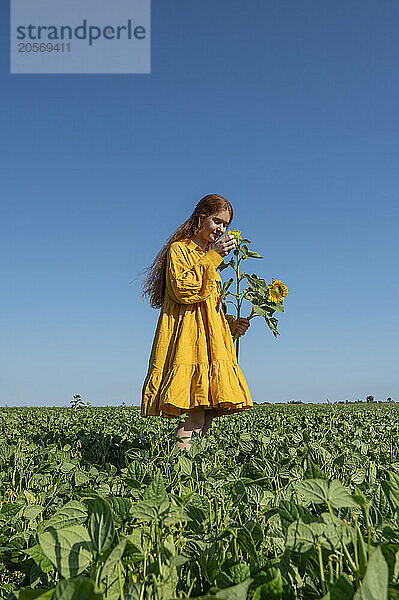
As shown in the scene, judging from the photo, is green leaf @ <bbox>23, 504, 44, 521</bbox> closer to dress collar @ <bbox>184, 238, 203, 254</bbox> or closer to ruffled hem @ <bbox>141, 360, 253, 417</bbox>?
ruffled hem @ <bbox>141, 360, 253, 417</bbox>

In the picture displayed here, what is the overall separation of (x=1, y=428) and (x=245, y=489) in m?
5.93

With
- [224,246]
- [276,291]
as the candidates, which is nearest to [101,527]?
[224,246]

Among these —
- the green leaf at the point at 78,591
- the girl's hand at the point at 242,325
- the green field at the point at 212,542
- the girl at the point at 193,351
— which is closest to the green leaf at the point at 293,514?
the green field at the point at 212,542

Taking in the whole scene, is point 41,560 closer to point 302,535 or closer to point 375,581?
point 302,535

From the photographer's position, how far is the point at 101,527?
3.98 feet

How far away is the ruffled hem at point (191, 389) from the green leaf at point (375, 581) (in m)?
3.16

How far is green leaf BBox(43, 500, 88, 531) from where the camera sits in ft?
5.00

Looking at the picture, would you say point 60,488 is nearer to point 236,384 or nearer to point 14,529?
point 14,529

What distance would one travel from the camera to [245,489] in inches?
75.3

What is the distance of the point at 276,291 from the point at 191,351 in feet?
2.96

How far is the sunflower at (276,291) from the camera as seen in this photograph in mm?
4496

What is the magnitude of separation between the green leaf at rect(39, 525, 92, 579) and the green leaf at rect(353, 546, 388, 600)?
64 cm

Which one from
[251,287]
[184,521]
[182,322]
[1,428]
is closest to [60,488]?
[184,521]

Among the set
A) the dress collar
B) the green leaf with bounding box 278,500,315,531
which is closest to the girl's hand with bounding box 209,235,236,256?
the dress collar
